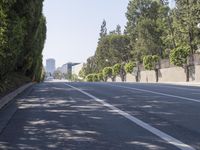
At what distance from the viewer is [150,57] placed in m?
77.6

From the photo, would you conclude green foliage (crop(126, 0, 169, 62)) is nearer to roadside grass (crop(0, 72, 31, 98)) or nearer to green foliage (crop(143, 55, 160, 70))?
green foliage (crop(143, 55, 160, 70))

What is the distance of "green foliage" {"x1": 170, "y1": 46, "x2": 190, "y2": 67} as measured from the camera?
6236 centimetres

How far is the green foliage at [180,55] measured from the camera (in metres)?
62.4

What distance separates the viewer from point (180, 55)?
62875 mm

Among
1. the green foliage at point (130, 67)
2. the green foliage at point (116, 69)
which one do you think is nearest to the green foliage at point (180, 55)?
the green foliage at point (130, 67)

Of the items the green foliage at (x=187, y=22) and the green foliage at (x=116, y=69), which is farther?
the green foliage at (x=116, y=69)

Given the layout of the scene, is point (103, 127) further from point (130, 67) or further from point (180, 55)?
point (130, 67)

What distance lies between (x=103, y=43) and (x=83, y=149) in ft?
369

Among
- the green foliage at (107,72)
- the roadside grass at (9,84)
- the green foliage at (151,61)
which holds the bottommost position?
the roadside grass at (9,84)

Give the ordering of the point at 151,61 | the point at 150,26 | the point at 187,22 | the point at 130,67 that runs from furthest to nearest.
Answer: the point at 130,67
the point at 150,26
the point at 151,61
the point at 187,22

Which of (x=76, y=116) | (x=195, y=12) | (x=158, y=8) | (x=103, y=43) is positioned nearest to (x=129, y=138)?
(x=76, y=116)

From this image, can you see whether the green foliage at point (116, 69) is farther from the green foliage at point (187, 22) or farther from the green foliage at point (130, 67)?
the green foliage at point (187, 22)

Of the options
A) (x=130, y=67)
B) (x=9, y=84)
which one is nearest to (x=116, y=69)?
(x=130, y=67)

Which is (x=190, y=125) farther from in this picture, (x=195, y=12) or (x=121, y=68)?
(x=121, y=68)
